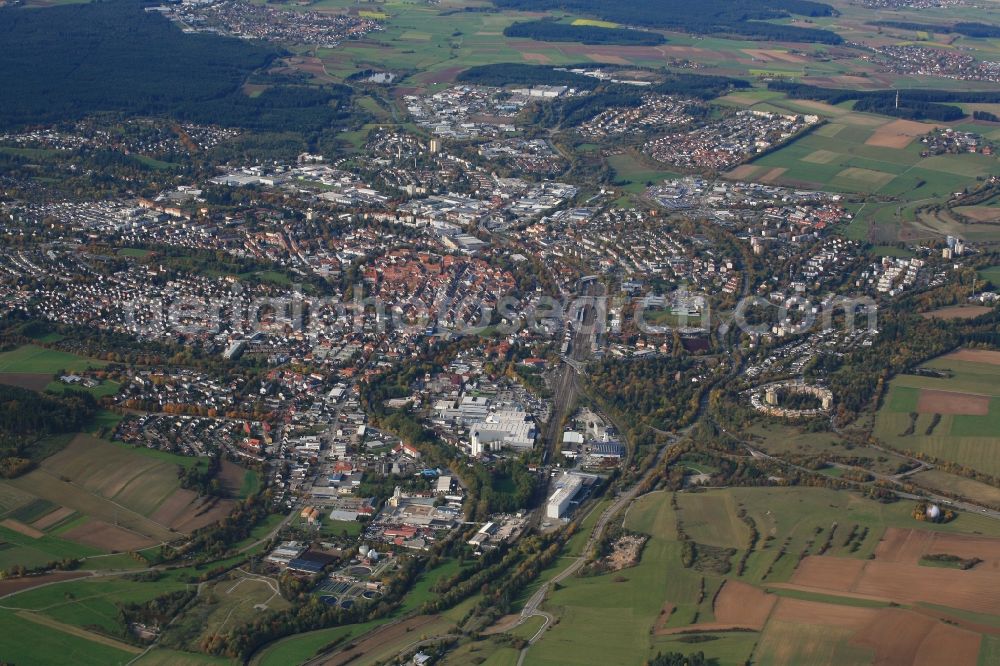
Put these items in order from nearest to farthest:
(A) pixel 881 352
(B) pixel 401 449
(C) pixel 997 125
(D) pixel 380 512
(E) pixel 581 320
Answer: (D) pixel 380 512 → (B) pixel 401 449 → (A) pixel 881 352 → (E) pixel 581 320 → (C) pixel 997 125

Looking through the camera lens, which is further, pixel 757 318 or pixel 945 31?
pixel 945 31

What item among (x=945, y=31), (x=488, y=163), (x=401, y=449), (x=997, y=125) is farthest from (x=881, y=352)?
(x=945, y=31)

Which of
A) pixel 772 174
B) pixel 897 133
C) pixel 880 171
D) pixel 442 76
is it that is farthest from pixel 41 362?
pixel 442 76

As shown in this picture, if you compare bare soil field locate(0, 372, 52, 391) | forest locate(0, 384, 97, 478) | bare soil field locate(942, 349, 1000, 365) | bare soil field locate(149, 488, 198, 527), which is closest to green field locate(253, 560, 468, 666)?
bare soil field locate(149, 488, 198, 527)

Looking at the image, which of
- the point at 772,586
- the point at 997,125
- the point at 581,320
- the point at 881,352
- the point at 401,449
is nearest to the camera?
the point at 772,586

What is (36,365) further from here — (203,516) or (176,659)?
(176,659)

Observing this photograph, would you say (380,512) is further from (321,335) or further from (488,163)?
(488,163)

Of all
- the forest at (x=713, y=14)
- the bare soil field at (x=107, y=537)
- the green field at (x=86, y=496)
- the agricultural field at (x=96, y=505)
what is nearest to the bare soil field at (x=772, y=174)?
the agricultural field at (x=96, y=505)

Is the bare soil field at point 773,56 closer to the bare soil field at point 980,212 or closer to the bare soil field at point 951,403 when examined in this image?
the bare soil field at point 980,212
